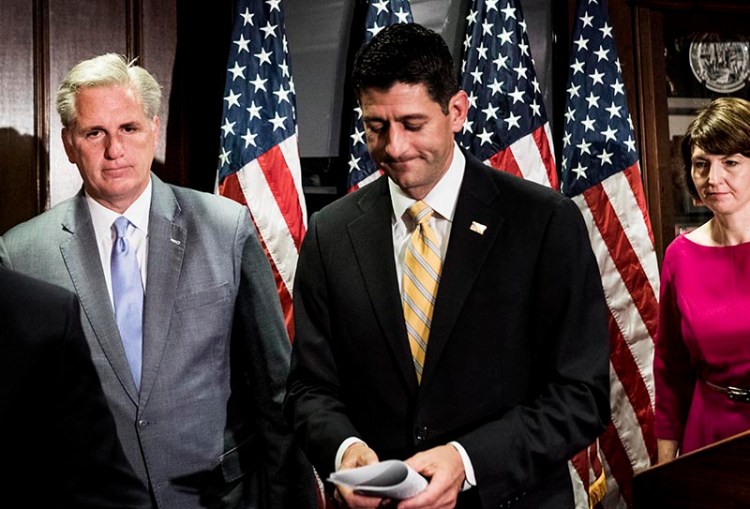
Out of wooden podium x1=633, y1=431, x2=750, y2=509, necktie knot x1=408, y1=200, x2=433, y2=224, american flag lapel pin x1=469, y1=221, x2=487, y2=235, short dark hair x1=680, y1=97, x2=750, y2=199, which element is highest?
short dark hair x1=680, y1=97, x2=750, y2=199

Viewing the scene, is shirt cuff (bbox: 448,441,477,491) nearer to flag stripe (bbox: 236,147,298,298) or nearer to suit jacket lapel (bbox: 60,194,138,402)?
suit jacket lapel (bbox: 60,194,138,402)

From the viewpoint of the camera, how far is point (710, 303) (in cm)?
264

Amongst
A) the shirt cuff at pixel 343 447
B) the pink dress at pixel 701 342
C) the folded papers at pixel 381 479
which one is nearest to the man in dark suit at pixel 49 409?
the folded papers at pixel 381 479

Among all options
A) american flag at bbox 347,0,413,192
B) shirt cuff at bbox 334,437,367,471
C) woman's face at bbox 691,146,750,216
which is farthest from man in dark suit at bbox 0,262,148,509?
american flag at bbox 347,0,413,192

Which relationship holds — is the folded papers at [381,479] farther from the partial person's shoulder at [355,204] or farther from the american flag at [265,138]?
the american flag at [265,138]

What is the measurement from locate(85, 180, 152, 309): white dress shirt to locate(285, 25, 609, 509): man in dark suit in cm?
56

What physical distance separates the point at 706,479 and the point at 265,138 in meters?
2.07

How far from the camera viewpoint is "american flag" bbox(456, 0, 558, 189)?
Result: 11.0 ft

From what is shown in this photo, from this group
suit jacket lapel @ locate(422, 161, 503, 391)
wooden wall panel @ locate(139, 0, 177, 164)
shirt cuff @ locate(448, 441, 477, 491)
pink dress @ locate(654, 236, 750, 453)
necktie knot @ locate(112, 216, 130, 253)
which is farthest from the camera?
wooden wall panel @ locate(139, 0, 177, 164)

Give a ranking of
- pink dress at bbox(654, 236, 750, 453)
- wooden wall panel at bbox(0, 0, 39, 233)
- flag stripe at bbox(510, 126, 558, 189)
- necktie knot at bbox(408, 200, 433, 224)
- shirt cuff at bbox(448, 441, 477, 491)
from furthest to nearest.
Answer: flag stripe at bbox(510, 126, 558, 189) → wooden wall panel at bbox(0, 0, 39, 233) → pink dress at bbox(654, 236, 750, 453) → necktie knot at bbox(408, 200, 433, 224) → shirt cuff at bbox(448, 441, 477, 491)

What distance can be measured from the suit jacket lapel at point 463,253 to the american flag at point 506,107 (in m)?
1.56

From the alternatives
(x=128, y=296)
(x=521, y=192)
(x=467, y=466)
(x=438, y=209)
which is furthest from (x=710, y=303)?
(x=128, y=296)

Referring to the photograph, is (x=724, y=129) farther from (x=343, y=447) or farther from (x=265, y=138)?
(x=343, y=447)

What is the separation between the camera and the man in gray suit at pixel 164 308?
6.69 feet
